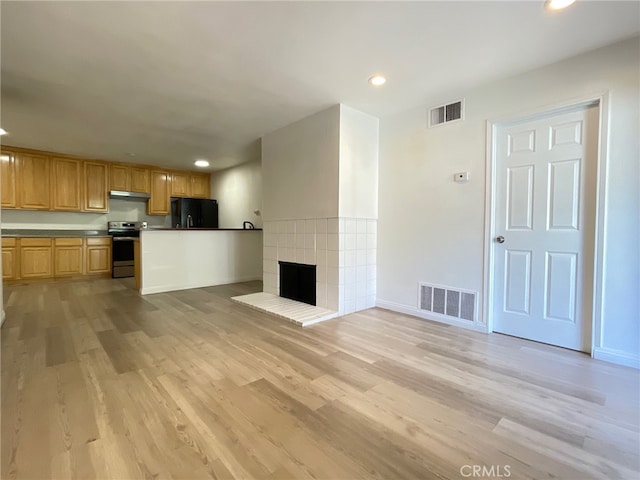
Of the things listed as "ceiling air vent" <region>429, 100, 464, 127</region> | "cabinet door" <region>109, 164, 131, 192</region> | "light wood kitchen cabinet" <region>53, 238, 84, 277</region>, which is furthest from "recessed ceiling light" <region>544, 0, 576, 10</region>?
"light wood kitchen cabinet" <region>53, 238, 84, 277</region>

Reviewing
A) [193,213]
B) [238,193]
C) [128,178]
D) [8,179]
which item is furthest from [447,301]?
[8,179]

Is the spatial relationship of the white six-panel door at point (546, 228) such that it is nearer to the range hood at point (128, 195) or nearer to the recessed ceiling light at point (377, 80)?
the recessed ceiling light at point (377, 80)

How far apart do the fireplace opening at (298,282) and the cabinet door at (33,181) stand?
4.89 meters

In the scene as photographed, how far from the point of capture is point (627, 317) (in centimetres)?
218

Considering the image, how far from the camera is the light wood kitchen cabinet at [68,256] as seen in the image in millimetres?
5520

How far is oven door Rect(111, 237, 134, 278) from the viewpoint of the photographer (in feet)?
19.1

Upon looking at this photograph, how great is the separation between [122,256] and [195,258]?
1990mm

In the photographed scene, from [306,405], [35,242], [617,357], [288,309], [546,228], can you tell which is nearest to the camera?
[306,405]

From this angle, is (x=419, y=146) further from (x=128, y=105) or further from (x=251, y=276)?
(x=251, y=276)

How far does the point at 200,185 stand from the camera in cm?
730

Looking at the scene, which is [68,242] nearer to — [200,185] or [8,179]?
[8,179]

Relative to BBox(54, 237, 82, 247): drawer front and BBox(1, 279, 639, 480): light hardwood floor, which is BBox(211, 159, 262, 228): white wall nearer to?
BBox(54, 237, 82, 247): drawer front
